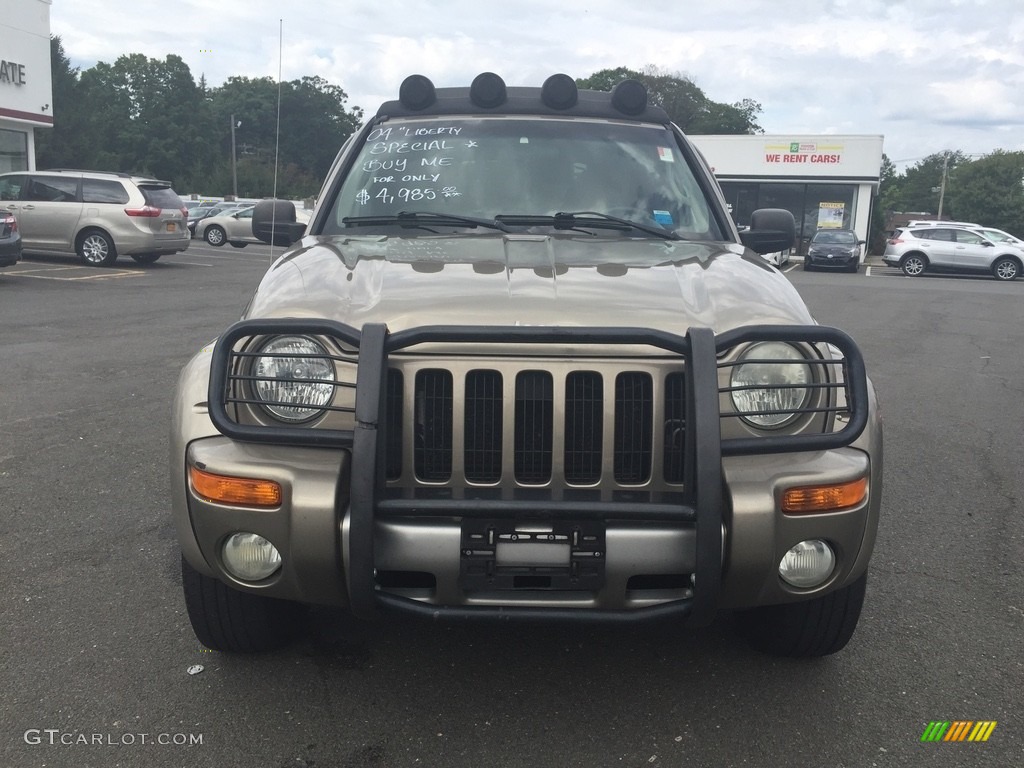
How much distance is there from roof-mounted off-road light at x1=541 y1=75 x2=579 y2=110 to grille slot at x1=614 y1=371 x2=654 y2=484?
206cm

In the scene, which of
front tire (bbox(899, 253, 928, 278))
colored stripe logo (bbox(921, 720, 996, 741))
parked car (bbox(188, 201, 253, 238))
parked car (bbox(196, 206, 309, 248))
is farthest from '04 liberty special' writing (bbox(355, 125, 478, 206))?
front tire (bbox(899, 253, 928, 278))

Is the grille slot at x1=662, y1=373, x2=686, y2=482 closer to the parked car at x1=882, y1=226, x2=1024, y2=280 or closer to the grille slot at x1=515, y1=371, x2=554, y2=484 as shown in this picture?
the grille slot at x1=515, y1=371, x2=554, y2=484

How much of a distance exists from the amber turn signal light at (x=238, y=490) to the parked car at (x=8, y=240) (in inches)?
485

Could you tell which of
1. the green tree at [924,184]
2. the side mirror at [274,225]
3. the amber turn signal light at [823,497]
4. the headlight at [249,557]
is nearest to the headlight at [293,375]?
the headlight at [249,557]

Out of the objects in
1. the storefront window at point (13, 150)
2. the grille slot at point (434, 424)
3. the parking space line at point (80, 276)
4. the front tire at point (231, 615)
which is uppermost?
the storefront window at point (13, 150)

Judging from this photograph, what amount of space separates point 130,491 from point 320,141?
1264 cm

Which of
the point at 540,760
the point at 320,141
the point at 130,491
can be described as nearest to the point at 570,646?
the point at 540,760

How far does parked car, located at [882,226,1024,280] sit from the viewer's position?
86.3 feet

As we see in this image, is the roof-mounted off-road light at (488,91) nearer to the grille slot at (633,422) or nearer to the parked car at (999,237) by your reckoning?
the grille slot at (633,422)

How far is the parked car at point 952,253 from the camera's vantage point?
2630 centimetres

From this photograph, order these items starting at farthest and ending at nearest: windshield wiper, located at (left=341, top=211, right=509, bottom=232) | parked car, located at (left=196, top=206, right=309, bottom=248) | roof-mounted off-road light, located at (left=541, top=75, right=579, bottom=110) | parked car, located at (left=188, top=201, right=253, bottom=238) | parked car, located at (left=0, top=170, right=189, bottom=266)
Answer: parked car, located at (left=188, top=201, right=253, bottom=238)
parked car, located at (left=196, top=206, right=309, bottom=248)
parked car, located at (left=0, top=170, right=189, bottom=266)
roof-mounted off-road light, located at (left=541, top=75, right=579, bottom=110)
windshield wiper, located at (left=341, top=211, right=509, bottom=232)

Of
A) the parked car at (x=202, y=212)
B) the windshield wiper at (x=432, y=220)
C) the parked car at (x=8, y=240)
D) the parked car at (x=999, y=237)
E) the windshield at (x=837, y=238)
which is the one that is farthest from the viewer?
the parked car at (x=202, y=212)

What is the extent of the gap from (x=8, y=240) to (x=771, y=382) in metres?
13.1

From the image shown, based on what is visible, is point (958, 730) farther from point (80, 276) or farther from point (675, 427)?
point (80, 276)
